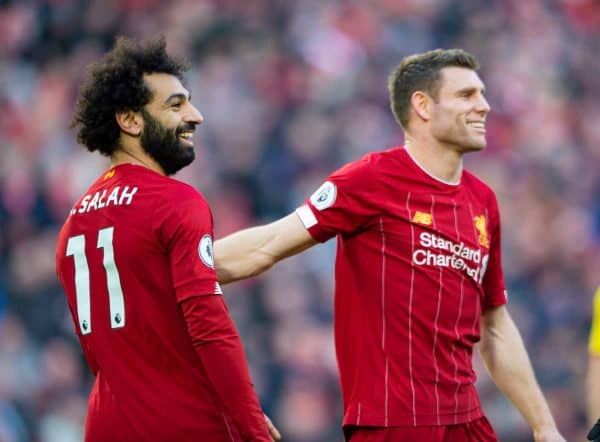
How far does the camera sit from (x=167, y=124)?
493cm

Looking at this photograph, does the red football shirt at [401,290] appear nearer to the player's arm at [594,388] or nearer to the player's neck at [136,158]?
the player's arm at [594,388]

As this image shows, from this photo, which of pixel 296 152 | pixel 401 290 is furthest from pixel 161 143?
pixel 296 152

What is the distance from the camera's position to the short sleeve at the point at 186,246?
462 cm

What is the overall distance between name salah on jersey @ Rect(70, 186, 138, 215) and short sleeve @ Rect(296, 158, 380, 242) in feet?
3.14

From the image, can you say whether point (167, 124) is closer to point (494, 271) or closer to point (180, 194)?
point (180, 194)

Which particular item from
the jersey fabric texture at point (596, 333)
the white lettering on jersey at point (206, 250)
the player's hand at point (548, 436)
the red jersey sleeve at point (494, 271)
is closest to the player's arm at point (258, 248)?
the white lettering on jersey at point (206, 250)

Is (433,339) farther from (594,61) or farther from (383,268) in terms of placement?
(594,61)

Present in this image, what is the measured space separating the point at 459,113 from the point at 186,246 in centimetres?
165

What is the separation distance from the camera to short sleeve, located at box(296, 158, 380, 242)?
5508 mm

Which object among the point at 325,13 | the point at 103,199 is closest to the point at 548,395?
the point at 325,13

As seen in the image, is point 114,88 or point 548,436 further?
point 548,436

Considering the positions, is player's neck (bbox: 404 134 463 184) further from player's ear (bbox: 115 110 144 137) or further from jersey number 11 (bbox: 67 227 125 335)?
jersey number 11 (bbox: 67 227 125 335)

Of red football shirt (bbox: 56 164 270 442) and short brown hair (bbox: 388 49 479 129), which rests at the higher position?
short brown hair (bbox: 388 49 479 129)

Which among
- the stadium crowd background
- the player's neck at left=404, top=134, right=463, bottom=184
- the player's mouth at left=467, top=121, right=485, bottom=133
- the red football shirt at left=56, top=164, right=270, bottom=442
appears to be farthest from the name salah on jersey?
the stadium crowd background
